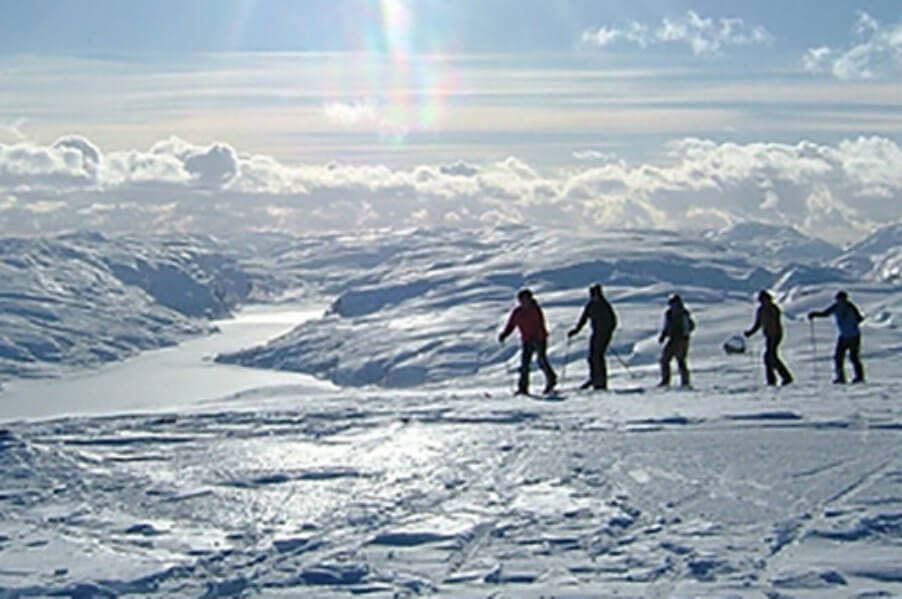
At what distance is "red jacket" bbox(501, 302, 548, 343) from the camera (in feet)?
70.8

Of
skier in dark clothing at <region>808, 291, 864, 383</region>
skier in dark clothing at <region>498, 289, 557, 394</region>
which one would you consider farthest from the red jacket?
skier in dark clothing at <region>808, 291, 864, 383</region>

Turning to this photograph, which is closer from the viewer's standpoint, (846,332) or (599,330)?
(599,330)

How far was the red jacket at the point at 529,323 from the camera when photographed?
2158cm

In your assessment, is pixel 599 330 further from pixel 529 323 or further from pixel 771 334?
pixel 771 334

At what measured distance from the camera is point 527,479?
11.6 m

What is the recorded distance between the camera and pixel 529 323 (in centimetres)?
2162

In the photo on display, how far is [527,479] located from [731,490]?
208 centimetres

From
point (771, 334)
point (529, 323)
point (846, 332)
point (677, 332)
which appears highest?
point (529, 323)

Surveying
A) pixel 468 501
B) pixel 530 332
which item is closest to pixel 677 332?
pixel 530 332

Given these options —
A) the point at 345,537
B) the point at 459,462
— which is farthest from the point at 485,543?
the point at 459,462

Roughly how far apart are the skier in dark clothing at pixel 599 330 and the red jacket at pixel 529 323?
0.71 metres

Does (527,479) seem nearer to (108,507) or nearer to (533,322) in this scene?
(108,507)

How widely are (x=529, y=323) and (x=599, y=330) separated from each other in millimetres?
1400

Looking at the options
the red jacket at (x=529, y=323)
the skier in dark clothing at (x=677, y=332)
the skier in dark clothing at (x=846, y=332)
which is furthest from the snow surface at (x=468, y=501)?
the skier in dark clothing at (x=846, y=332)
